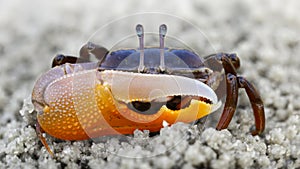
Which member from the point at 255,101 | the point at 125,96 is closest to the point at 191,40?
the point at 255,101

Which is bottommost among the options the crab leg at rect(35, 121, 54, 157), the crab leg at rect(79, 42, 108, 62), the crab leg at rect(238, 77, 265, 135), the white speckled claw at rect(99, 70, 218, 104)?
the crab leg at rect(35, 121, 54, 157)

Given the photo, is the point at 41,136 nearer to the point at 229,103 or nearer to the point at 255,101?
the point at 229,103

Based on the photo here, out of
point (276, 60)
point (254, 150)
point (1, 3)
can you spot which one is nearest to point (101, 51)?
point (254, 150)

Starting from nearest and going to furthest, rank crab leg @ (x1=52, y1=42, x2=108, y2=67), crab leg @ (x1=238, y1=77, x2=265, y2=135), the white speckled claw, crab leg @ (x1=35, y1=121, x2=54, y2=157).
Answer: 1. the white speckled claw
2. crab leg @ (x1=35, y1=121, x2=54, y2=157)
3. crab leg @ (x1=238, y1=77, x2=265, y2=135)
4. crab leg @ (x1=52, y1=42, x2=108, y2=67)

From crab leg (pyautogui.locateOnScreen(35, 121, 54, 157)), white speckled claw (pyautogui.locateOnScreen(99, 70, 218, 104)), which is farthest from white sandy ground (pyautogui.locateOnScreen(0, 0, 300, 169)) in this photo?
white speckled claw (pyautogui.locateOnScreen(99, 70, 218, 104))

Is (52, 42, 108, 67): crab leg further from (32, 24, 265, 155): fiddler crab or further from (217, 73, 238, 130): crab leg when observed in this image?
(217, 73, 238, 130): crab leg

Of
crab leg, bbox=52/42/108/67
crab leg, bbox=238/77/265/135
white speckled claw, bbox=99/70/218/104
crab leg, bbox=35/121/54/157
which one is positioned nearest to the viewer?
white speckled claw, bbox=99/70/218/104
